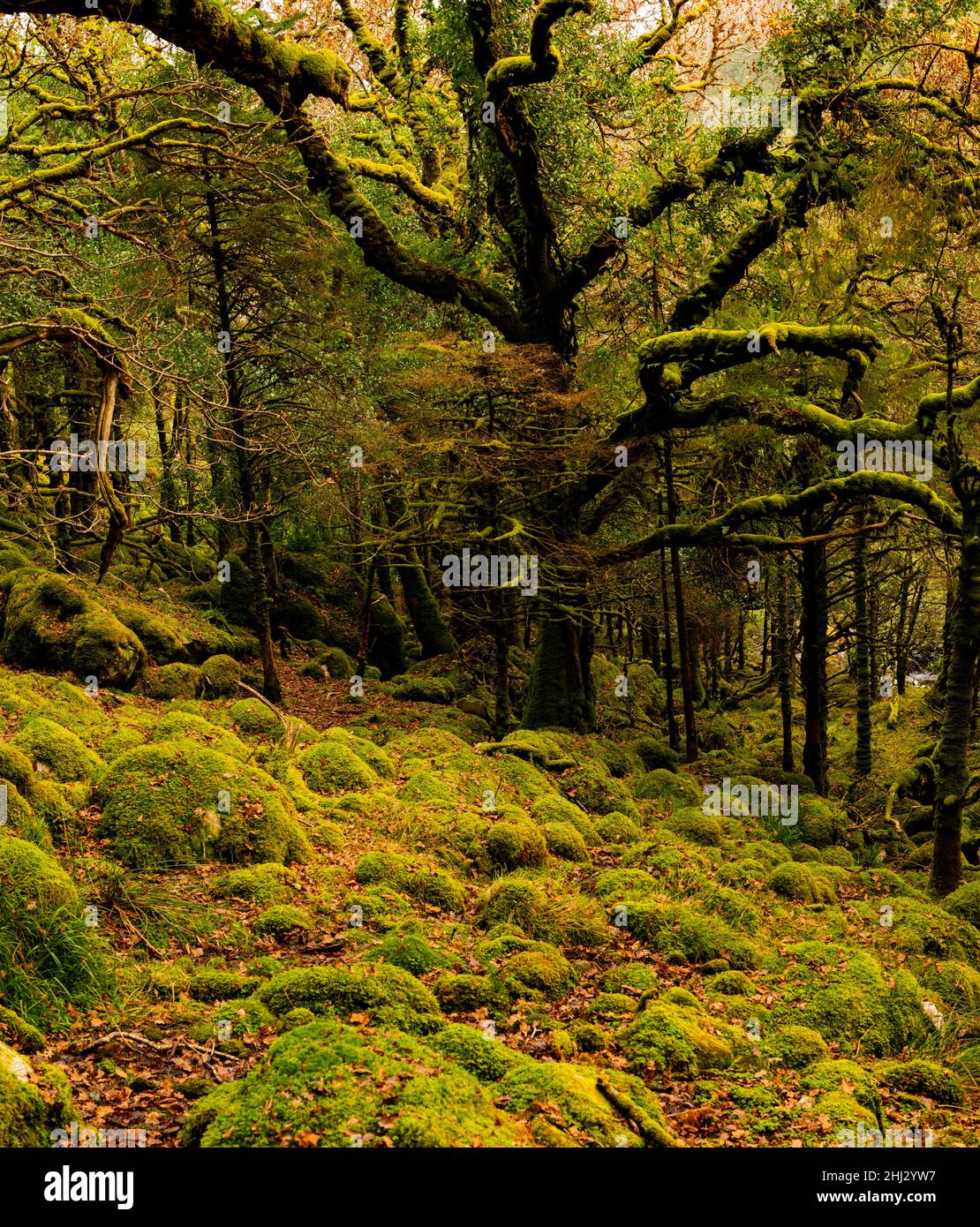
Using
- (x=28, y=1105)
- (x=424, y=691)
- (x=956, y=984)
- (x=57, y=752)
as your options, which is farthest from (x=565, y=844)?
(x=424, y=691)

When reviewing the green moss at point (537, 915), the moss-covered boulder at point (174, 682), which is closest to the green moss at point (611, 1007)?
the green moss at point (537, 915)

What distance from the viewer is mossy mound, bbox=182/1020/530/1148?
3447 millimetres

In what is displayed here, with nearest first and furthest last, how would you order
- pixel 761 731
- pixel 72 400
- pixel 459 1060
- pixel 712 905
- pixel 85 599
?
pixel 459 1060 < pixel 712 905 < pixel 85 599 < pixel 72 400 < pixel 761 731

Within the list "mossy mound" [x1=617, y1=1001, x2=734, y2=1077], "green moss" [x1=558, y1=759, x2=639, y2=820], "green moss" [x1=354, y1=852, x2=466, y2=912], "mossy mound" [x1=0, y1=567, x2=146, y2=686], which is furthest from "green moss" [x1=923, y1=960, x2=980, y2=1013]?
"mossy mound" [x1=0, y1=567, x2=146, y2=686]

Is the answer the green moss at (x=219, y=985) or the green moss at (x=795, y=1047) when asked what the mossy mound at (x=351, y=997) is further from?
the green moss at (x=795, y=1047)

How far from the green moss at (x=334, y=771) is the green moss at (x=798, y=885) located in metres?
4.47

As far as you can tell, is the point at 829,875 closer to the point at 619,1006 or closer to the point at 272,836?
the point at 619,1006

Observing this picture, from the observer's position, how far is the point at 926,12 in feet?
36.4

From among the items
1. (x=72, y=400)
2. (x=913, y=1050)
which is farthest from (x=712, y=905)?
(x=72, y=400)

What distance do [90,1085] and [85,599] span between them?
418 inches

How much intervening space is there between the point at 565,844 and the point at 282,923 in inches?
160

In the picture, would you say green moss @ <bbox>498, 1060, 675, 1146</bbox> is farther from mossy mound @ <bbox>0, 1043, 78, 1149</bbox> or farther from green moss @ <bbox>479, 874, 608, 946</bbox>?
green moss @ <bbox>479, 874, 608, 946</bbox>

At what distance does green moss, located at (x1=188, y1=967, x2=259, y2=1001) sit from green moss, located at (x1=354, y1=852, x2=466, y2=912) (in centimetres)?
208
